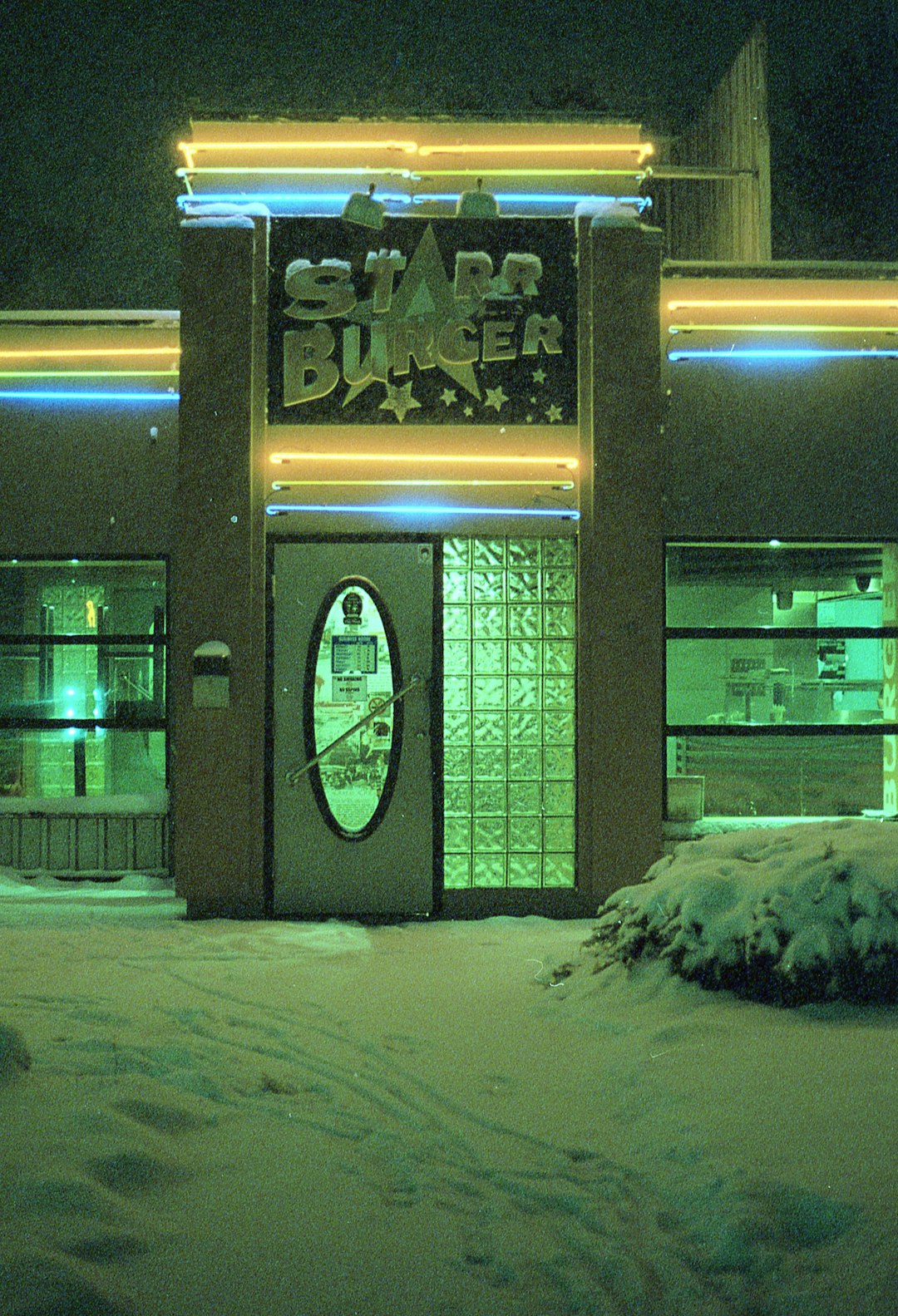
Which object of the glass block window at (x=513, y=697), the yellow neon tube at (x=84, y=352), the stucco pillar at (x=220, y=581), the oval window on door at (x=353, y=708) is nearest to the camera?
the stucco pillar at (x=220, y=581)

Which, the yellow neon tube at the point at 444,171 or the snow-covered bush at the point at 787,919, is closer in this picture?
the snow-covered bush at the point at 787,919

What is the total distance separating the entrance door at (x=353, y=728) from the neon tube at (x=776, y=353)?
8.40ft

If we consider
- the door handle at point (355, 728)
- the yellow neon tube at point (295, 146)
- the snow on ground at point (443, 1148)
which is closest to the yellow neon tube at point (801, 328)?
the yellow neon tube at point (295, 146)

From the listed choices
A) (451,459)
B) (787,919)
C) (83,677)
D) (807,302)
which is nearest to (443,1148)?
(787,919)

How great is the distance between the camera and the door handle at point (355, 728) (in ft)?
27.8

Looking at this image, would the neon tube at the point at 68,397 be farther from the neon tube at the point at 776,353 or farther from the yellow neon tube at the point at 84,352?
the neon tube at the point at 776,353

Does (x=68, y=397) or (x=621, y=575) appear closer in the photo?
(x=621, y=575)

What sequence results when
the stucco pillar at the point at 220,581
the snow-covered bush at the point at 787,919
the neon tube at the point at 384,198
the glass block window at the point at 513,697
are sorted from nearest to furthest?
the snow-covered bush at the point at 787,919
the stucco pillar at the point at 220,581
the glass block window at the point at 513,697
the neon tube at the point at 384,198

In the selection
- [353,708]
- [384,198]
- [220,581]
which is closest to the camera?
[220,581]

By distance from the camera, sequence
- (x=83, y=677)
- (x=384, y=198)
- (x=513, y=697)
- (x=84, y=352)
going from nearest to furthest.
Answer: (x=513, y=697)
(x=384, y=198)
(x=84, y=352)
(x=83, y=677)

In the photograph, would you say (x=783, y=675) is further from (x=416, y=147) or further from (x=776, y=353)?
(x=416, y=147)

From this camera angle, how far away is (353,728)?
27.9 ft

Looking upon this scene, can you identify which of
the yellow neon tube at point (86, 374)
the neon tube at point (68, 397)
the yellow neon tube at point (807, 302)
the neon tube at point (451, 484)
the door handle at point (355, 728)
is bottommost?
the door handle at point (355, 728)

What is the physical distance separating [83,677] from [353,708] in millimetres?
2332
